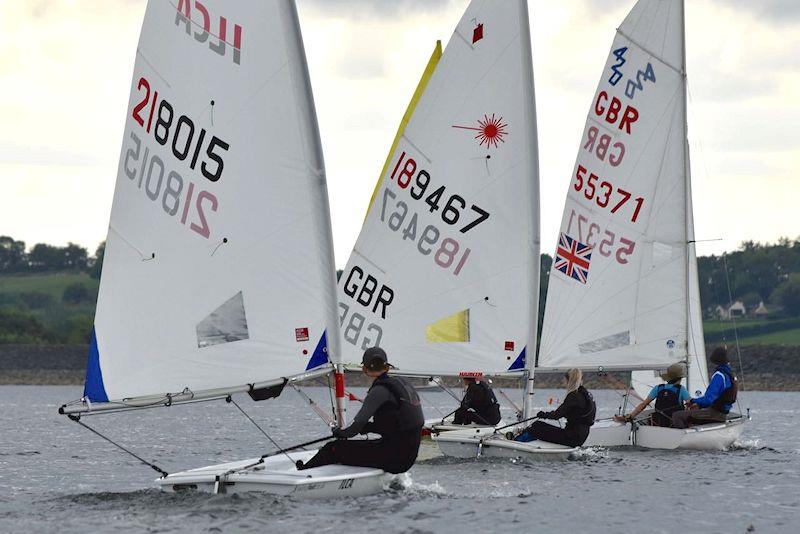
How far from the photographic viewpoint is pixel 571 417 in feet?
55.3

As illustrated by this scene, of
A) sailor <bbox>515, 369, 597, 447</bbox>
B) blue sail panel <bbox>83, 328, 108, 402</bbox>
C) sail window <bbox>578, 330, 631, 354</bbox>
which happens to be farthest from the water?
sail window <bbox>578, 330, 631, 354</bbox>

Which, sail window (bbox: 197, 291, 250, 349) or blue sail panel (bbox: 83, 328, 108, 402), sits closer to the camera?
blue sail panel (bbox: 83, 328, 108, 402)

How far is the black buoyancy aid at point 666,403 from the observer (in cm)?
1972

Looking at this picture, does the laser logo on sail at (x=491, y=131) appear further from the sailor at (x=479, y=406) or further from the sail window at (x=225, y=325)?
the sail window at (x=225, y=325)

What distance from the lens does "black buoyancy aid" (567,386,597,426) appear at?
654 inches

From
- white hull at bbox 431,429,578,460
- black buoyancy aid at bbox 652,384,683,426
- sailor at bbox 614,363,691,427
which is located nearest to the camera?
white hull at bbox 431,429,578,460

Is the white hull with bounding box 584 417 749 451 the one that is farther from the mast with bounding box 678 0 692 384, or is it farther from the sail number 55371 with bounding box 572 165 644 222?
the sail number 55371 with bounding box 572 165 644 222

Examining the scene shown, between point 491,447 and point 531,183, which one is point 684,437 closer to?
point 491,447

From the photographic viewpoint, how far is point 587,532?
12203mm

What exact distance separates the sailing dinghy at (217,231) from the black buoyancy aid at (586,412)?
15.1ft

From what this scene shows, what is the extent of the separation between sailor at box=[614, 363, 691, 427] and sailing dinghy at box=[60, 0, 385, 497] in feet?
26.1

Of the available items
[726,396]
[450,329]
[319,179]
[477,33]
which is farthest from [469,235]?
[319,179]

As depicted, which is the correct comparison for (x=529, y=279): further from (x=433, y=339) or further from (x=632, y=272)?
(x=632, y=272)

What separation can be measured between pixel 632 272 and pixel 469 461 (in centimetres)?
643
